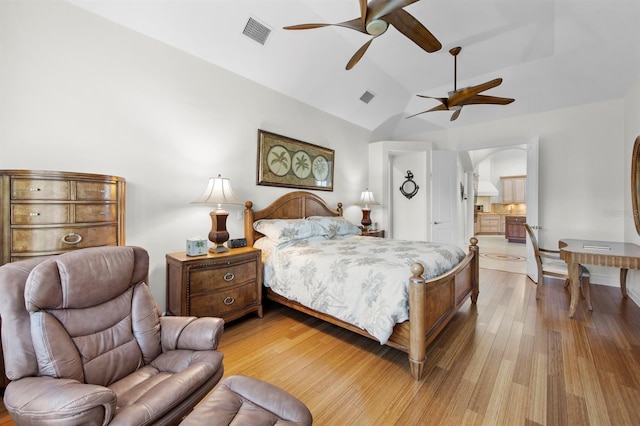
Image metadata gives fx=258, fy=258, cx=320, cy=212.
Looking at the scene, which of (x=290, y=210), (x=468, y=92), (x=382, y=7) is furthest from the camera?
(x=290, y=210)

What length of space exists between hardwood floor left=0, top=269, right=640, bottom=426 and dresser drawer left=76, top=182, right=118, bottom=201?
53.6 inches

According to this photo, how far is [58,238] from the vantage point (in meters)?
1.77

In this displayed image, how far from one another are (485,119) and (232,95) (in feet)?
15.2

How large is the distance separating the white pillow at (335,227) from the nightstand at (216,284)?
1054 mm

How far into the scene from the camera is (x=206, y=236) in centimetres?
301

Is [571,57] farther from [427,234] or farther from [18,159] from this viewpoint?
[18,159]

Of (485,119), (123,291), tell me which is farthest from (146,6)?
(485,119)

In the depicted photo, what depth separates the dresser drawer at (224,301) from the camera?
7.75ft

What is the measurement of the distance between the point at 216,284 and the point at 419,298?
Answer: 1.82 m

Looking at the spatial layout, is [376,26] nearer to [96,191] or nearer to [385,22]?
[385,22]

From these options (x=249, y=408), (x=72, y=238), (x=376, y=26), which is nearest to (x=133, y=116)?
(x=72, y=238)

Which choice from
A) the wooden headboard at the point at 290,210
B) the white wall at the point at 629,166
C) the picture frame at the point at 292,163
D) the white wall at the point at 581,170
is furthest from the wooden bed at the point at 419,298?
the white wall at the point at 581,170

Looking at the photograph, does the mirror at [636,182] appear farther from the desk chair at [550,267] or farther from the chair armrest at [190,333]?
the chair armrest at [190,333]

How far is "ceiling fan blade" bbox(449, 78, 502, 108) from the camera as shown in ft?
9.19
